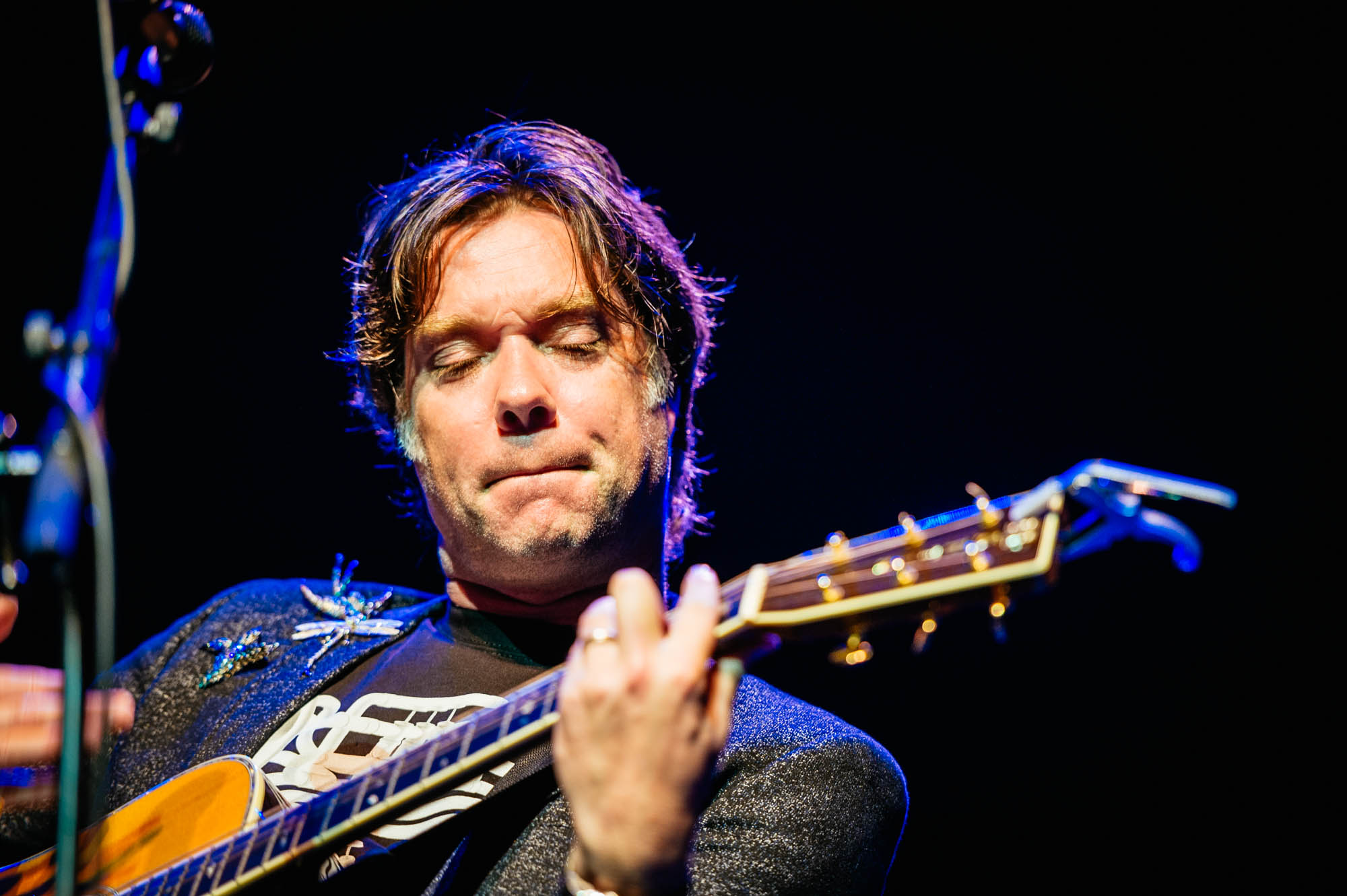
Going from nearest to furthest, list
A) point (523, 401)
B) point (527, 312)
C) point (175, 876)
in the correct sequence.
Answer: point (175, 876) → point (523, 401) → point (527, 312)

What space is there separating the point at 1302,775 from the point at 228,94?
12.6 ft

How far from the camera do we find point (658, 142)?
2.95m

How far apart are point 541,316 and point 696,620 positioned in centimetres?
112

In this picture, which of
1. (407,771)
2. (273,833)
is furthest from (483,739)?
(273,833)

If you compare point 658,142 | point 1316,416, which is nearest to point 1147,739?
point 1316,416

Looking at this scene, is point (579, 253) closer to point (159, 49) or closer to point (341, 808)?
point (159, 49)

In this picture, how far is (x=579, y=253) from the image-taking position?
7.30ft

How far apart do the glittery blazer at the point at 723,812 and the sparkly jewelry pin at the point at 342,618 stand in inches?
3.7

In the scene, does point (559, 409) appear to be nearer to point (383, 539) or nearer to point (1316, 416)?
point (383, 539)

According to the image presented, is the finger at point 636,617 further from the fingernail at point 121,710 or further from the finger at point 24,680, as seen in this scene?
the finger at point 24,680

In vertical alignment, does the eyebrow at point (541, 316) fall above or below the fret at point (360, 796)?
above

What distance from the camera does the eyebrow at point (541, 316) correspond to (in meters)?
2.09

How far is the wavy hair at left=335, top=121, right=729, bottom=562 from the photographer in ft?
7.54

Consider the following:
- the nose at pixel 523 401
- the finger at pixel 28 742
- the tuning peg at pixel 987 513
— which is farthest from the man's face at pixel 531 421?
the tuning peg at pixel 987 513
